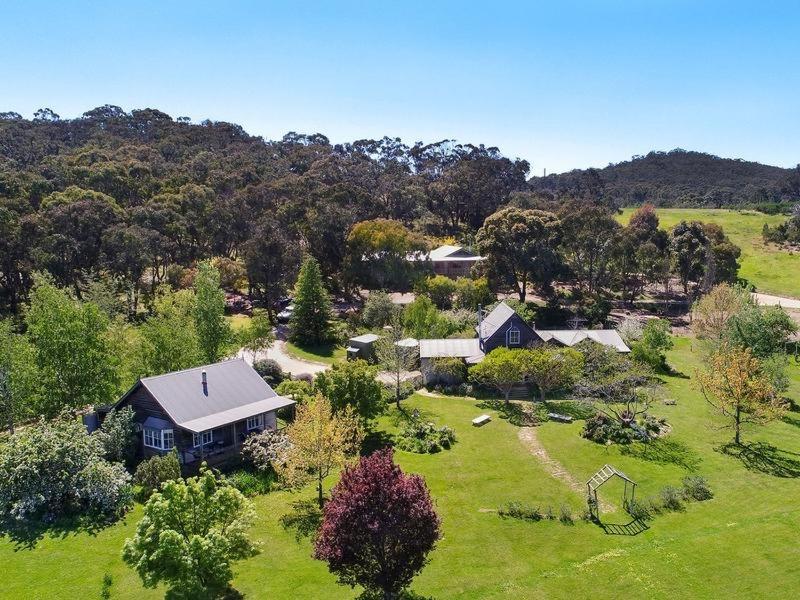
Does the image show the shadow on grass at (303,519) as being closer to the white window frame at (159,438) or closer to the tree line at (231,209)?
the white window frame at (159,438)

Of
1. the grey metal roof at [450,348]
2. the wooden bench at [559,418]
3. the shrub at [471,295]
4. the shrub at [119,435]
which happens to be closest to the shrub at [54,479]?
the shrub at [119,435]

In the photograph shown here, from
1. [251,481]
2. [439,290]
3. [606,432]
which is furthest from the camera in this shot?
[439,290]

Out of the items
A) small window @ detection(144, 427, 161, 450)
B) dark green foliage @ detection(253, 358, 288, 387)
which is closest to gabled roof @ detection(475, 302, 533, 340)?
dark green foliage @ detection(253, 358, 288, 387)

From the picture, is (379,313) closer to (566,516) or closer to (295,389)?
(295,389)

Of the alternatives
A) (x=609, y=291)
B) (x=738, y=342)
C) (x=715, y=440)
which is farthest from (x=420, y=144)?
(x=715, y=440)

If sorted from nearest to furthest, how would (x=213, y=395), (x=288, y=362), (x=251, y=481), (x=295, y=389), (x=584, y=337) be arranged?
(x=251, y=481), (x=213, y=395), (x=295, y=389), (x=584, y=337), (x=288, y=362)

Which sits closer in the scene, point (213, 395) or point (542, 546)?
point (542, 546)

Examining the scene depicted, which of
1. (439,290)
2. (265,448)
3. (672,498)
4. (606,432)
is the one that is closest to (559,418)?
(606,432)
